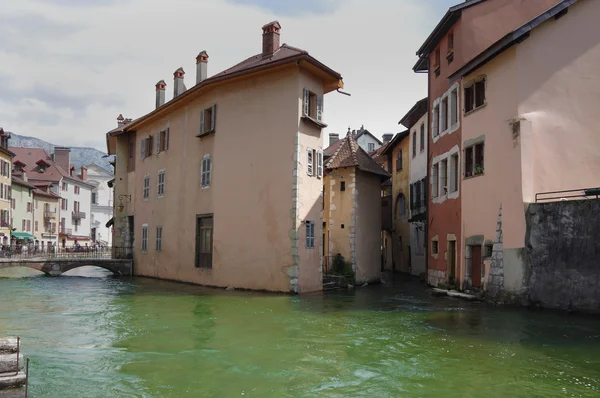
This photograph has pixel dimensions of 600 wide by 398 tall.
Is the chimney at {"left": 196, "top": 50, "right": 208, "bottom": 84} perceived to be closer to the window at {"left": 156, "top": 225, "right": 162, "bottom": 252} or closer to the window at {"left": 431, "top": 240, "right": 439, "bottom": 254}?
the window at {"left": 156, "top": 225, "right": 162, "bottom": 252}

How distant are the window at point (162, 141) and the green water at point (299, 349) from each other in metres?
11.7

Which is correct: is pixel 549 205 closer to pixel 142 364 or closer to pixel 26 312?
pixel 142 364

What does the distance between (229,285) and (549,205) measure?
12.4 m

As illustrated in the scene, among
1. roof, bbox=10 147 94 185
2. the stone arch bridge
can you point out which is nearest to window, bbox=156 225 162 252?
the stone arch bridge

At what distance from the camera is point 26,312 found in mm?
15109

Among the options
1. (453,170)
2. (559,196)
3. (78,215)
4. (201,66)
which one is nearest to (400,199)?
(453,170)

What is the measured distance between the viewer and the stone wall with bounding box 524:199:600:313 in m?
14.3

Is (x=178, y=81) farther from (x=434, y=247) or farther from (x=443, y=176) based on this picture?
(x=434, y=247)

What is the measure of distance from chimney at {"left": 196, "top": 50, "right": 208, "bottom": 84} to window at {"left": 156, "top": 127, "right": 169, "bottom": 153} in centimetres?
340

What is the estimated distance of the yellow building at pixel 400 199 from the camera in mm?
32656

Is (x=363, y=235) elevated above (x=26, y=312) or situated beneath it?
elevated above

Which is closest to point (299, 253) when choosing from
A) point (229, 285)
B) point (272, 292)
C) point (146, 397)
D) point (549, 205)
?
point (272, 292)

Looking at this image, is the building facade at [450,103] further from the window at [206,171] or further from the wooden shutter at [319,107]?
the window at [206,171]

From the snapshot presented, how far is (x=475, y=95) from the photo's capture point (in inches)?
738
